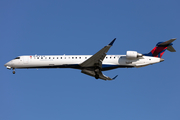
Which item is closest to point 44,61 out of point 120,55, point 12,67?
point 12,67

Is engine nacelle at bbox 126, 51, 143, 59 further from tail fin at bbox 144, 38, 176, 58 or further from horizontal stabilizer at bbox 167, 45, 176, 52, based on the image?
horizontal stabilizer at bbox 167, 45, 176, 52

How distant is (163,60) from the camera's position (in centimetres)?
3153

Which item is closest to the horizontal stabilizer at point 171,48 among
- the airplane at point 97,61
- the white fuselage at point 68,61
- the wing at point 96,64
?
the airplane at point 97,61

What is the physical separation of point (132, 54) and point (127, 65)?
1566mm

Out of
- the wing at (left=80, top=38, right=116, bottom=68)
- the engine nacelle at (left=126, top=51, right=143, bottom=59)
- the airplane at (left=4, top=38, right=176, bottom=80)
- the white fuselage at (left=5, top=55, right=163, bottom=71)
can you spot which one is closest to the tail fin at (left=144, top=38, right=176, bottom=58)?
the airplane at (left=4, top=38, right=176, bottom=80)

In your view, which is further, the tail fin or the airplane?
the tail fin

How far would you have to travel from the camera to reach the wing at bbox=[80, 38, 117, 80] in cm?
3023

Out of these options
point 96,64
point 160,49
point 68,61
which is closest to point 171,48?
point 160,49

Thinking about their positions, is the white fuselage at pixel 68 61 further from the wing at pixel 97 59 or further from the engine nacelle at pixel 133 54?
the wing at pixel 97 59

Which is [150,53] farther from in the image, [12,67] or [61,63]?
[12,67]

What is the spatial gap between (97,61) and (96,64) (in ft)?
1.67

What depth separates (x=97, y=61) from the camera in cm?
3127

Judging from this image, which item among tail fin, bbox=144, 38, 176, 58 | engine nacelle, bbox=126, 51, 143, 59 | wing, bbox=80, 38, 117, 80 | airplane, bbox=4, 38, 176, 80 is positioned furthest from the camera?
tail fin, bbox=144, 38, 176, 58

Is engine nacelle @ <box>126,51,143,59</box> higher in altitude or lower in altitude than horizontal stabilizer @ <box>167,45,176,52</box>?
lower
